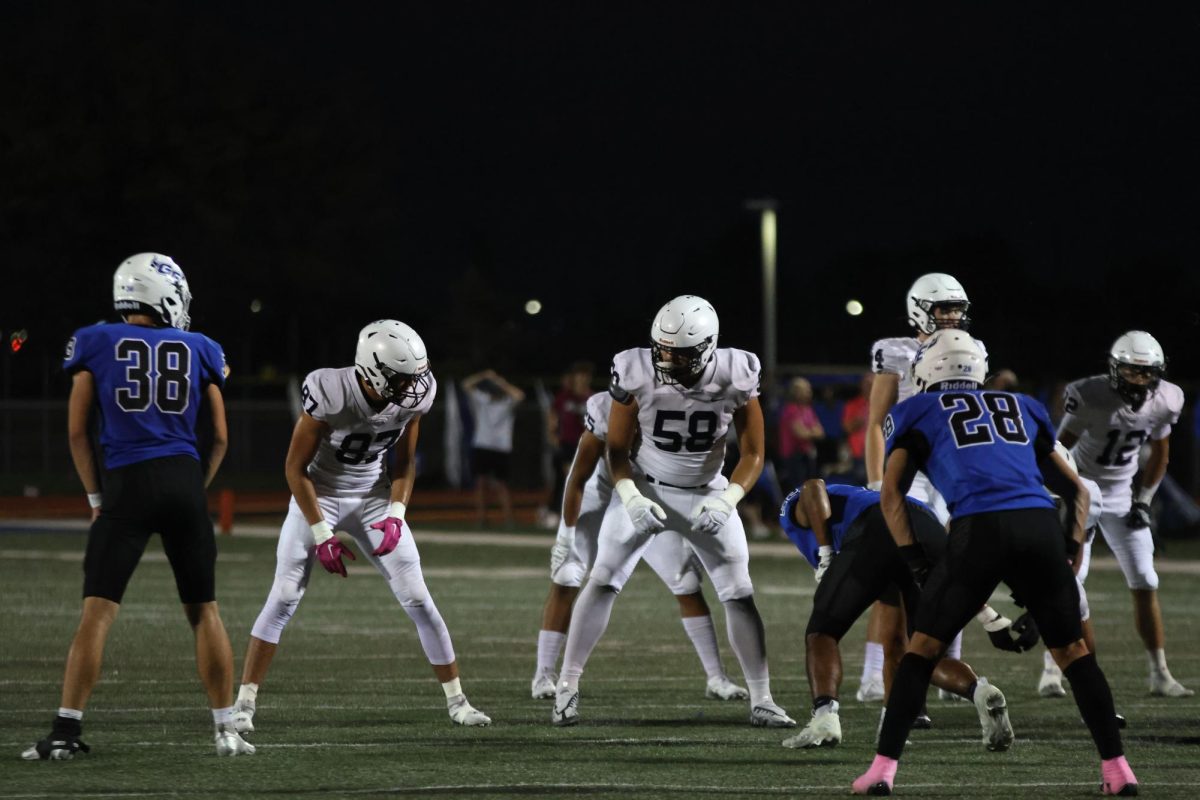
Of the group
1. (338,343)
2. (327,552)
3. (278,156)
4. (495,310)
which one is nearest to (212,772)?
(327,552)

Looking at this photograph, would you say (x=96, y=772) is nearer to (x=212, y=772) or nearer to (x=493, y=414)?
(x=212, y=772)

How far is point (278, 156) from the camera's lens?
42.3 meters

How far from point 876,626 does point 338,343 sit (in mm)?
38271

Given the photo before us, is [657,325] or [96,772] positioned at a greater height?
[657,325]

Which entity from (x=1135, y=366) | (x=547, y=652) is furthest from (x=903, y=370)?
(x=547, y=652)

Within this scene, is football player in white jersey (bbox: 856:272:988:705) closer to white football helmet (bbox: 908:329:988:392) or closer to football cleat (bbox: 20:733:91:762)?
white football helmet (bbox: 908:329:988:392)

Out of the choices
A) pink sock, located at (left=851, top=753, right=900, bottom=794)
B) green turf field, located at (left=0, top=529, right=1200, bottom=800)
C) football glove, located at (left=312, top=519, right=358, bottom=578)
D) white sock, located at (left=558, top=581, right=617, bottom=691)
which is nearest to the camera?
pink sock, located at (left=851, top=753, right=900, bottom=794)

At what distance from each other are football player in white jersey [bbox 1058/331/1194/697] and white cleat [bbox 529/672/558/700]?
2.91 m

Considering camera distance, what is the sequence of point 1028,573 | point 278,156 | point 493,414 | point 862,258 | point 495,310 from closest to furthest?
point 1028,573 < point 493,414 < point 278,156 < point 862,258 < point 495,310

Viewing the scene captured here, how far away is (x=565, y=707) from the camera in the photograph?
309 inches

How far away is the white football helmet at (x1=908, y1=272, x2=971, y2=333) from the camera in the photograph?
8828 mm

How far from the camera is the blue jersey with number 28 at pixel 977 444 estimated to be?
6242 mm

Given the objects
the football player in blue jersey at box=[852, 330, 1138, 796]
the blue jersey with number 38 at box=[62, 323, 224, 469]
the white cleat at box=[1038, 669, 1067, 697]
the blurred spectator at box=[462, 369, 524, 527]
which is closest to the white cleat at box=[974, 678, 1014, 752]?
the football player in blue jersey at box=[852, 330, 1138, 796]

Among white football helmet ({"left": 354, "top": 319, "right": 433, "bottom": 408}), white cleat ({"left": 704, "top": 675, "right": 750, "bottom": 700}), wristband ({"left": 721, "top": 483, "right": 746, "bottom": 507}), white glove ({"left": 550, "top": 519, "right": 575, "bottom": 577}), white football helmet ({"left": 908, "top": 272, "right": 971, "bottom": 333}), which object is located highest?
white football helmet ({"left": 908, "top": 272, "right": 971, "bottom": 333})
